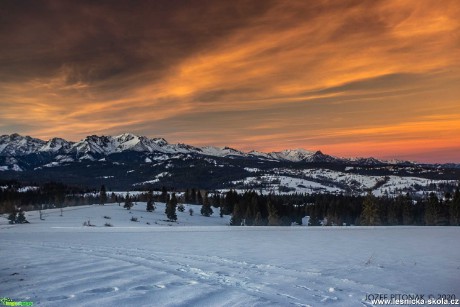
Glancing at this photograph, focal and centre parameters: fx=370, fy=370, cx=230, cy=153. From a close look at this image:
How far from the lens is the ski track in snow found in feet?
33.6

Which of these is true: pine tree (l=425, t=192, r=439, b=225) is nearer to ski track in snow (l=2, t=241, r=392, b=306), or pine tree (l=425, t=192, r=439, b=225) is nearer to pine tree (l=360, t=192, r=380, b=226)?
pine tree (l=360, t=192, r=380, b=226)

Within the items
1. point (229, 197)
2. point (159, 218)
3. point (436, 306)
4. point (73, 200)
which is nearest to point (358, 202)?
point (229, 197)

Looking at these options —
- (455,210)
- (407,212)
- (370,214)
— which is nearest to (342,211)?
(407,212)

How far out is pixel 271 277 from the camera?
14242mm

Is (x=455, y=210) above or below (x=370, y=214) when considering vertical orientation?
above

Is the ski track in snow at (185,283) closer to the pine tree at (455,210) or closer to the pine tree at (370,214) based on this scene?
the pine tree at (370,214)

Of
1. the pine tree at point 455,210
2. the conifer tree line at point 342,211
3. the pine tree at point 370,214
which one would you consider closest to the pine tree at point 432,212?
the conifer tree line at point 342,211

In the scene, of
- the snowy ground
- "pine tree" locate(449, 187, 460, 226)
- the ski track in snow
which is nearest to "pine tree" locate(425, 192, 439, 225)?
"pine tree" locate(449, 187, 460, 226)

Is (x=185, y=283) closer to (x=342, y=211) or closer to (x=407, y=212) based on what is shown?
(x=407, y=212)

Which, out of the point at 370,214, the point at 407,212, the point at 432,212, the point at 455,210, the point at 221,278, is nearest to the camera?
the point at 221,278

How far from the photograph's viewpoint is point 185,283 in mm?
12312

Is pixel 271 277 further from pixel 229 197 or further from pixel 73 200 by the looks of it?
pixel 73 200

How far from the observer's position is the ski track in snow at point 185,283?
10.2 m

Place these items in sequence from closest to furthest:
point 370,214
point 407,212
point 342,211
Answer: point 370,214, point 407,212, point 342,211
